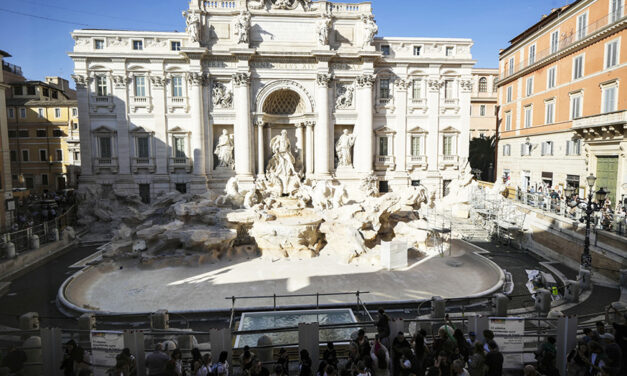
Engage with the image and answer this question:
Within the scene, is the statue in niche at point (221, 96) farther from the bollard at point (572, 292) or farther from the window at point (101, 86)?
the bollard at point (572, 292)

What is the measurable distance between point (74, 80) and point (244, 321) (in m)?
24.1

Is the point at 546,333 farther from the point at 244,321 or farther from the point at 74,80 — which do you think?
the point at 74,80

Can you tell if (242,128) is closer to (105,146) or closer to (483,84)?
(105,146)

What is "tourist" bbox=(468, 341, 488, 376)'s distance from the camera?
649 centimetres

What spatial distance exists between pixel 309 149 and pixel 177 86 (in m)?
10.7

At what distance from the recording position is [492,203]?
22938 mm

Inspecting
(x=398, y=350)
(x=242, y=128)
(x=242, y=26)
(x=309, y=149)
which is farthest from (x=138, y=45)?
(x=398, y=350)

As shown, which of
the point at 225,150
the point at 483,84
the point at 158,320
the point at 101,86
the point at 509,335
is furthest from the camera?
the point at 483,84

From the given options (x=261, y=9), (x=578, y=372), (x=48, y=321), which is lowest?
(x=48, y=321)

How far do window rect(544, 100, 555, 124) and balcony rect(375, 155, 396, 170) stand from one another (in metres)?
12.0

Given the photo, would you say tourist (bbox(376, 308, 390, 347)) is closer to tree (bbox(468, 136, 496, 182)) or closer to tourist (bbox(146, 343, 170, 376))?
tourist (bbox(146, 343, 170, 376))

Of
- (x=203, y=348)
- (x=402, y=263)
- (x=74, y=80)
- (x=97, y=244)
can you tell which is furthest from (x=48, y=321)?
(x=74, y=80)

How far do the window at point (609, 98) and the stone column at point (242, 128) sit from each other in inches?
895

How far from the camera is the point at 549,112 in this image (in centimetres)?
2723
